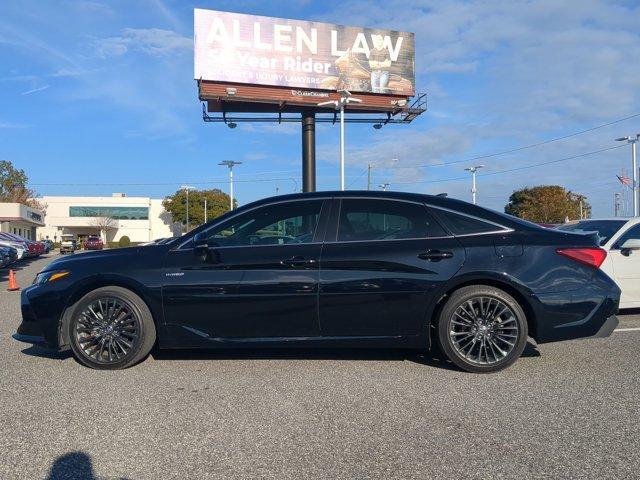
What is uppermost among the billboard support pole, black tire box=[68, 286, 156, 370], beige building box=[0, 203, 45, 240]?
the billboard support pole

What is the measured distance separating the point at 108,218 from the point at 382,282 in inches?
3398

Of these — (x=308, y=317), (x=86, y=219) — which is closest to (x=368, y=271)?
(x=308, y=317)

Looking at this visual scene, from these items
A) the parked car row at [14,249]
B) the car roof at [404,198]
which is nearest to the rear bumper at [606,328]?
the car roof at [404,198]

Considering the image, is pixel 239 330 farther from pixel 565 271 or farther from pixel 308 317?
pixel 565 271

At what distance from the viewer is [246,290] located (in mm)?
4965

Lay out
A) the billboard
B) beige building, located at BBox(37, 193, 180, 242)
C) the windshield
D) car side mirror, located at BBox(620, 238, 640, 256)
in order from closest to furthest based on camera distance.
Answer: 1. car side mirror, located at BBox(620, 238, 640, 256)
2. the windshield
3. the billboard
4. beige building, located at BBox(37, 193, 180, 242)

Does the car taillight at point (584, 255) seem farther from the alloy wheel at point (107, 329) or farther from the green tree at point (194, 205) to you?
the green tree at point (194, 205)

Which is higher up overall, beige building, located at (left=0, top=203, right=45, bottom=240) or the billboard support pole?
the billboard support pole

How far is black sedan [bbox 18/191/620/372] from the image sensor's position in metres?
4.94

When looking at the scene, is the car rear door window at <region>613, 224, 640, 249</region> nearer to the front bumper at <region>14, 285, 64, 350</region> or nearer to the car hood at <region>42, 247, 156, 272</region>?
the car hood at <region>42, 247, 156, 272</region>

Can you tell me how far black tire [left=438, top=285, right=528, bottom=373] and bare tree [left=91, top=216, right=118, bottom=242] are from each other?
3326 inches

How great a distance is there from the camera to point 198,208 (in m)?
83.1

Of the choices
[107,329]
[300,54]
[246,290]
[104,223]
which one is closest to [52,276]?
[107,329]

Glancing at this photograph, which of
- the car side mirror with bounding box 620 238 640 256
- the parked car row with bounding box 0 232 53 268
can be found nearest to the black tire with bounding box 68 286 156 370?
the car side mirror with bounding box 620 238 640 256
